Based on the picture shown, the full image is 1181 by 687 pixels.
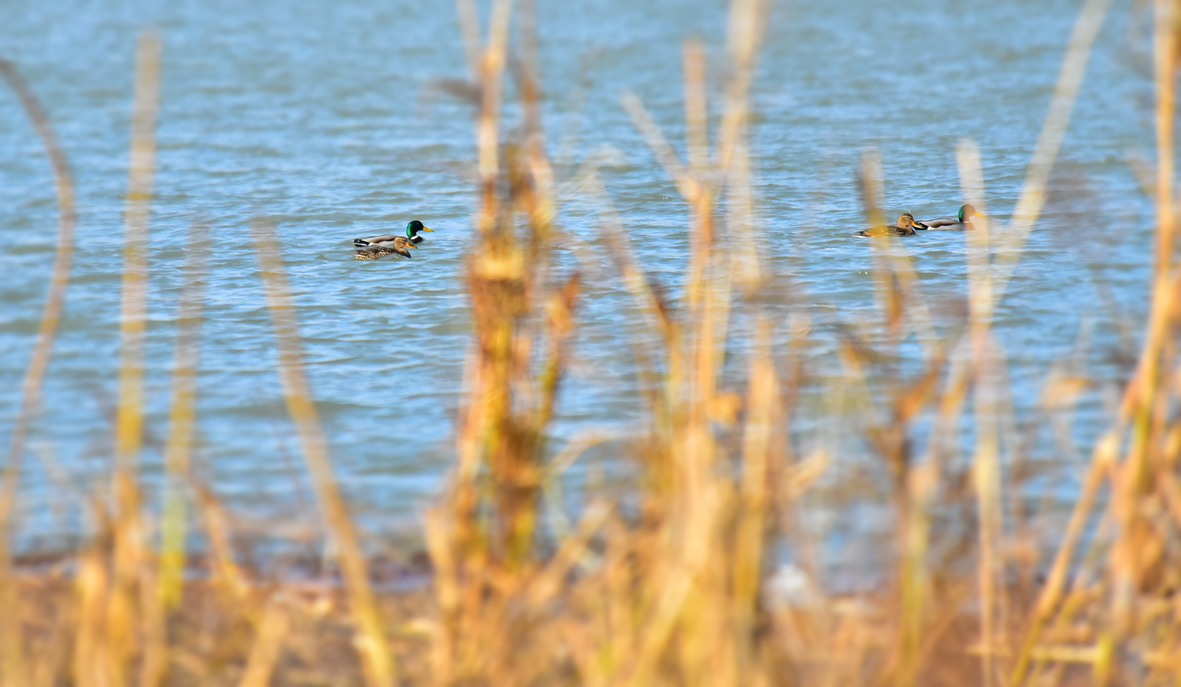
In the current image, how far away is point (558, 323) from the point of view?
3.59 m

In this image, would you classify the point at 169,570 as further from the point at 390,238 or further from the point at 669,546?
the point at 390,238

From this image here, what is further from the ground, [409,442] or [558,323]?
[558,323]

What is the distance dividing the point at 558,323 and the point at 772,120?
8.59m

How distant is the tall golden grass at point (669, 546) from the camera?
295cm

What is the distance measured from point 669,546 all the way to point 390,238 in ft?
18.9

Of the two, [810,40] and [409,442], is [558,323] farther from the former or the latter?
[810,40]

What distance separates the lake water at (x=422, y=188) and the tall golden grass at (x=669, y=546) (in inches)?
13.6

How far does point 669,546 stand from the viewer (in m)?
2.89

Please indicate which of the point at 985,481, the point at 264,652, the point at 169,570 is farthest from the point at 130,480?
the point at 985,481

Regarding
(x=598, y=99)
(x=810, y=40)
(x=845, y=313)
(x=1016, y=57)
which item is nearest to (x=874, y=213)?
(x=845, y=313)

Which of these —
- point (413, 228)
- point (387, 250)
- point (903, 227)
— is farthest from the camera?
point (413, 228)

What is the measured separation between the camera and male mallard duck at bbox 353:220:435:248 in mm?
8383

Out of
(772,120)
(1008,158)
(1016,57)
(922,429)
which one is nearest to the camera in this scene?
(922,429)

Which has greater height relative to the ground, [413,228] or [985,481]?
[985,481]
